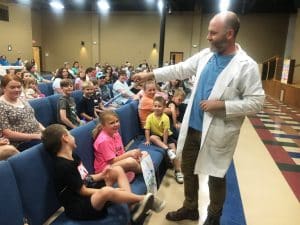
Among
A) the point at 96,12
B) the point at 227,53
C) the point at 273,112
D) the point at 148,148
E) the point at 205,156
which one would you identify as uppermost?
the point at 96,12

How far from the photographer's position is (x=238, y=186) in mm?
3096

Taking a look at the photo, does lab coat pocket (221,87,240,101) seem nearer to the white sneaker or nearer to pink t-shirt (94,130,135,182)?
pink t-shirt (94,130,135,182)

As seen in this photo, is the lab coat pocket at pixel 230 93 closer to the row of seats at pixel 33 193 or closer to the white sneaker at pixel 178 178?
the row of seats at pixel 33 193

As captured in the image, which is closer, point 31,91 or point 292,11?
point 31,91

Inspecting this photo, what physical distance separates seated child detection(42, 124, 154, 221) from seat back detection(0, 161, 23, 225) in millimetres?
282

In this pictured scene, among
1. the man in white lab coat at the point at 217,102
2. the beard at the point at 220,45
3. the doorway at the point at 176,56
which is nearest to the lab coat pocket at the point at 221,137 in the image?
the man in white lab coat at the point at 217,102

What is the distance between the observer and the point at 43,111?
3.47m

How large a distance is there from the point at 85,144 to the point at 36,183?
2.13 ft

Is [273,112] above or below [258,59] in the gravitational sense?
below

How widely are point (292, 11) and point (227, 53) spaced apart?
15491mm

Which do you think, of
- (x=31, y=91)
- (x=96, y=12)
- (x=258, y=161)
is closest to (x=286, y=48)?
(x=96, y=12)

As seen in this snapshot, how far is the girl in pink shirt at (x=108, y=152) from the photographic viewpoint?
2.29m

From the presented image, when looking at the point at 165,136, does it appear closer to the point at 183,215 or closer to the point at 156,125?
the point at 156,125

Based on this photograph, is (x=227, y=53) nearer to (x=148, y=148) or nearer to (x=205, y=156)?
(x=205, y=156)
